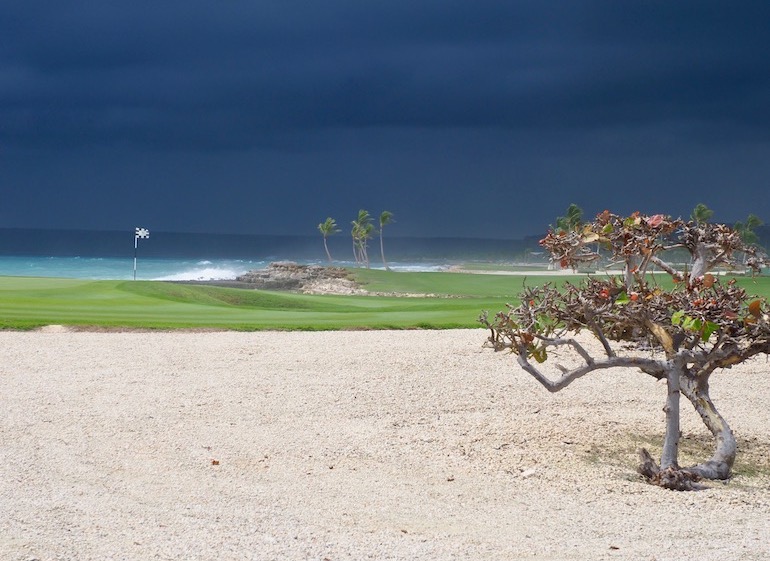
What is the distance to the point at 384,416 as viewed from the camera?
10.7 meters

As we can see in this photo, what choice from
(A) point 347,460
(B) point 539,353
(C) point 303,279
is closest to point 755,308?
(B) point 539,353

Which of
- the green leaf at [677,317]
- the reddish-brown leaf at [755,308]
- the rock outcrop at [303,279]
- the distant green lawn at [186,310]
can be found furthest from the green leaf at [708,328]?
the rock outcrop at [303,279]

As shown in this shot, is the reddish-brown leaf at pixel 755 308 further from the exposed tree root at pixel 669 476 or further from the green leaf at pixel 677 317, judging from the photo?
the exposed tree root at pixel 669 476

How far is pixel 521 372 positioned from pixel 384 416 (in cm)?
366

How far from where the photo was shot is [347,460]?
8.73 metres

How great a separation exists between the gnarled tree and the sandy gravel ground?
675 millimetres

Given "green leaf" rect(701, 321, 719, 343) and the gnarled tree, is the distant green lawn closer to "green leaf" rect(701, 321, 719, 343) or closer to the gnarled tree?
the gnarled tree

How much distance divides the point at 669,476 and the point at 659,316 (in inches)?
57.3

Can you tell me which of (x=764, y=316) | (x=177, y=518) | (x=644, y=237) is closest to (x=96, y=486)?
(x=177, y=518)

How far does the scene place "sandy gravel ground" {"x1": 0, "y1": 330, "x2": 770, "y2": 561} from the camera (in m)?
6.21

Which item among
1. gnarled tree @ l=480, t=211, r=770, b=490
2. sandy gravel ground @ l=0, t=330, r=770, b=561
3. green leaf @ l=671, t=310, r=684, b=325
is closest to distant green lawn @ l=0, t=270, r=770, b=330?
gnarled tree @ l=480, t=211, r=770, b=490

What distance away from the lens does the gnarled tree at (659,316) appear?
8.03m

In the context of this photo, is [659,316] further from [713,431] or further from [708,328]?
[713,431]

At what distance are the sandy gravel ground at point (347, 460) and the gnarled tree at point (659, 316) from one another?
0.67 metres
